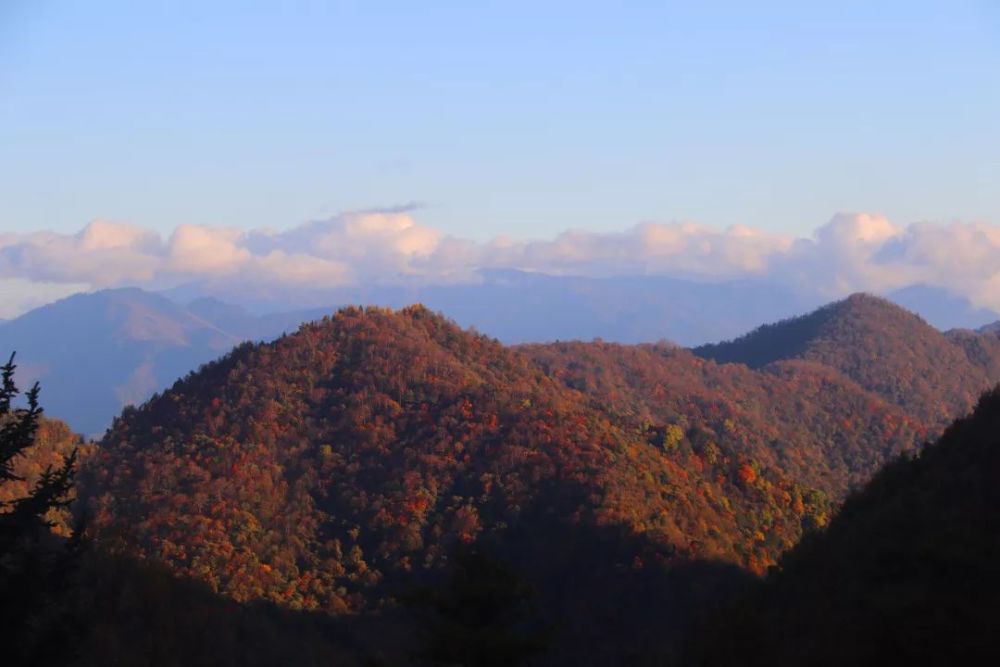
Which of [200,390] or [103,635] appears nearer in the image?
[103,635]

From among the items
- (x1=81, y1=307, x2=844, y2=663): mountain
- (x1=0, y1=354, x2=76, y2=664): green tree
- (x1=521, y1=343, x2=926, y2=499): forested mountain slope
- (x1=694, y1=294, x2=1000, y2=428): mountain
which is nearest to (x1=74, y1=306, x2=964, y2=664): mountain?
(x1=81, y1=307, x2=844, y2=663): mountain

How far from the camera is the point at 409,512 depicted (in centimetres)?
7794

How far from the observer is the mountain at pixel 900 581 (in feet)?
63.8

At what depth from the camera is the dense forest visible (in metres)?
30.5

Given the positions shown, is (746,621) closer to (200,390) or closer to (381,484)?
(381,484)

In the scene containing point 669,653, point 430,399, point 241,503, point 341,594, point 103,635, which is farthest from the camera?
point 430,399

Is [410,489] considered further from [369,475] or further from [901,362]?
[901,362]

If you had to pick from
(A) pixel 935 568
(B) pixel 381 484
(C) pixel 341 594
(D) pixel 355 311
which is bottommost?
(C) pixel 341 594

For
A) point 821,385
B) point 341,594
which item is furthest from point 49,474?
point 821,385

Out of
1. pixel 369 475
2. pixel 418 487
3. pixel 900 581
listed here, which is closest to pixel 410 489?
pixel 418 487

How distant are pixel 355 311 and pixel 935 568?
307ft

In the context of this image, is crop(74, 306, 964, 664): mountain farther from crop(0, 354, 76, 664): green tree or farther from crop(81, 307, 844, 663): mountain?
crop(0, 354, 76, 664): green tree

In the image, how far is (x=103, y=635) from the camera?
115ft

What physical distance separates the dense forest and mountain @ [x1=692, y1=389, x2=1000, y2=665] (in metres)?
0.22
